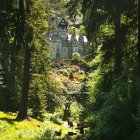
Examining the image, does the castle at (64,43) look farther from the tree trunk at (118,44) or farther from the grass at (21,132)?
the tree trunk at (118,44)

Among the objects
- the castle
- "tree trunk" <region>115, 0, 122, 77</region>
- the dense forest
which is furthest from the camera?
the castle

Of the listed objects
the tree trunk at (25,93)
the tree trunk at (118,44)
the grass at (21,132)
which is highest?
the tree trunk at (118,44)

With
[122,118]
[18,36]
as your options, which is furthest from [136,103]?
[18,36]

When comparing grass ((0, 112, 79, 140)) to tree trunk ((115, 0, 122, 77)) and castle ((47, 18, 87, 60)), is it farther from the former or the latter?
castle ((47, 18, 87, 60))

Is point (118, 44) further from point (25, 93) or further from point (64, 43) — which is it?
point (64, 43)

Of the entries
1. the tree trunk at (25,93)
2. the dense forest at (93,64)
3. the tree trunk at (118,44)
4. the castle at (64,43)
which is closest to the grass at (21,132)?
the dense forest at (93,64)

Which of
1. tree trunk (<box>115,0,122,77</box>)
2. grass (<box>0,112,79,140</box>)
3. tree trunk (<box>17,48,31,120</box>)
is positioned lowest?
grass (<box>0,112,79,140</box>)

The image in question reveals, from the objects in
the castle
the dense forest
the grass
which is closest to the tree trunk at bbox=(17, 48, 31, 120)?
the dense forest

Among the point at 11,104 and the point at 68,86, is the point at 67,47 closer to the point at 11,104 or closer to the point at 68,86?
the point at 68,86

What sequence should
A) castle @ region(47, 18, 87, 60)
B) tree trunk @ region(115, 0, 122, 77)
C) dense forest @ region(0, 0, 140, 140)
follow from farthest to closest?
1. castle @ region(47, 18, 87, 60)
2. tree trunk @ region(115, 0, 122, 77)
3. dense forest @ region(0, 0, 140, 140)

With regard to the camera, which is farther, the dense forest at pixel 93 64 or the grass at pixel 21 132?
the grass at pixel 21 132

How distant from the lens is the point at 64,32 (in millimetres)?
114750

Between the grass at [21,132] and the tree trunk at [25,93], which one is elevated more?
the tree trunk at [25,93]

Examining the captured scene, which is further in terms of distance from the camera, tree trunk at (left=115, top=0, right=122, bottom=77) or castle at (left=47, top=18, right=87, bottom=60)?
castle at (left=47, top=18, right=87, bottom=60)
